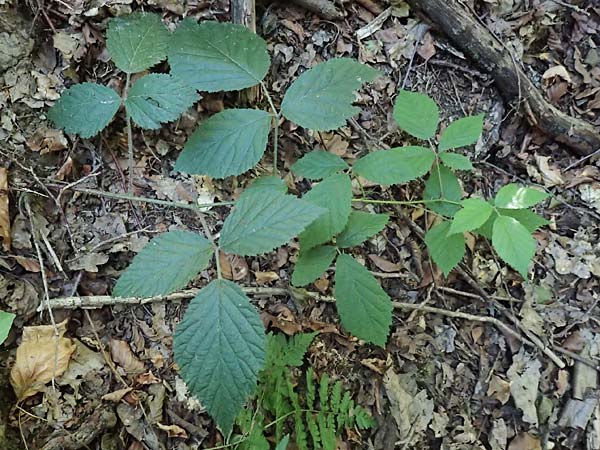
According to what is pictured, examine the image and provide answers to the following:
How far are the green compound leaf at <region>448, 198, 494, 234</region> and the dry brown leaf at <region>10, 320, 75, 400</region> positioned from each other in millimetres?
1453

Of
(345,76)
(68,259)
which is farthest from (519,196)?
(68,259)

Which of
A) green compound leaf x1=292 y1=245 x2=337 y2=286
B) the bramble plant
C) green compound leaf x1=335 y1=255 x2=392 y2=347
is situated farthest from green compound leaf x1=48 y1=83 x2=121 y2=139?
green compound leaf x1=335 y1=255 x2=392 y2=347

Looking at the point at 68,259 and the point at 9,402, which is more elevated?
the point at 68,259

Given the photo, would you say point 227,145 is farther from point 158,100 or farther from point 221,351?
point 221,351

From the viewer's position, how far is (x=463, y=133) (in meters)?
2.00

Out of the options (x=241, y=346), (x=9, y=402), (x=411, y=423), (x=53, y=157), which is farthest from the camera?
(x=411, y=423)

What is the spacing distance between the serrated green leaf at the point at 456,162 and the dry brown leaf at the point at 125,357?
4.78ft


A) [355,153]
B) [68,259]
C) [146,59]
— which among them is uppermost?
[146,59]

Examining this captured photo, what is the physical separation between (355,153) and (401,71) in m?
0.53

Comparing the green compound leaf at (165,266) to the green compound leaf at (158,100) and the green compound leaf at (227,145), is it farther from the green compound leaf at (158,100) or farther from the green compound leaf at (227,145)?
the green compound leaf at (158,100)

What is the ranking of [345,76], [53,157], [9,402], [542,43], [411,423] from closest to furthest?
[9,402] < [345,76] < [53,157] < [411,423] < [542,43]

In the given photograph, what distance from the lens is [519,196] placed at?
5.66 ft

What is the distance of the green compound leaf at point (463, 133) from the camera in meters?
1.99

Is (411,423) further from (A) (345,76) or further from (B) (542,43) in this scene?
(B) (542,43)
